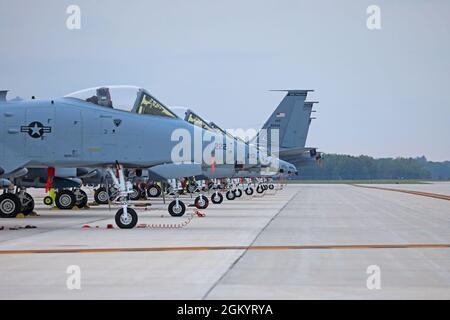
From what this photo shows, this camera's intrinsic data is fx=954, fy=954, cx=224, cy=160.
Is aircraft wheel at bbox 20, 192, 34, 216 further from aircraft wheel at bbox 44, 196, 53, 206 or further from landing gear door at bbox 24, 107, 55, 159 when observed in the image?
aircraft wheel at bbox 44, 196, 53, 206

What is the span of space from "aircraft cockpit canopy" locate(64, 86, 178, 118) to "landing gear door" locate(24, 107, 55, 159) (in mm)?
982

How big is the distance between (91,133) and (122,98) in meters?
1.23

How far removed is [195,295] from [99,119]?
13206 mm

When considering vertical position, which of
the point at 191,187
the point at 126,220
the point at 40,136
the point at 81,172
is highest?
the point at 40,136

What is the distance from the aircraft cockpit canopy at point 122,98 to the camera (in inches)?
947

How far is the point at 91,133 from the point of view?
23688 millimetres

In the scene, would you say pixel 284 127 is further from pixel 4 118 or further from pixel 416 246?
pixel 416 246

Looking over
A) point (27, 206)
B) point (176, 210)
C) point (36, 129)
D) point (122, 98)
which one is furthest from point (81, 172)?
point (122, 98)

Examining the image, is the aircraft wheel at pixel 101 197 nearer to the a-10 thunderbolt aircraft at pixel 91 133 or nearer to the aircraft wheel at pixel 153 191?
the aircraft wheel at pixel 153 191

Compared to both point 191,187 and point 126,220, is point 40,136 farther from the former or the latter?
point 191,187

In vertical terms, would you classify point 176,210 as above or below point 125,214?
below

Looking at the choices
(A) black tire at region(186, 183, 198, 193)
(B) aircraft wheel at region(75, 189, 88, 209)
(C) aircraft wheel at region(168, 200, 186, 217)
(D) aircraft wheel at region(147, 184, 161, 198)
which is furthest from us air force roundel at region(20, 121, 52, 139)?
(A) black tire at region(186, 183, 198, 193)

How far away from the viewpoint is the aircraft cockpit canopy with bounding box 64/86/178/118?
24047 millimetres

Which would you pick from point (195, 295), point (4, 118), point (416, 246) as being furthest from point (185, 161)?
point (195, 295)
